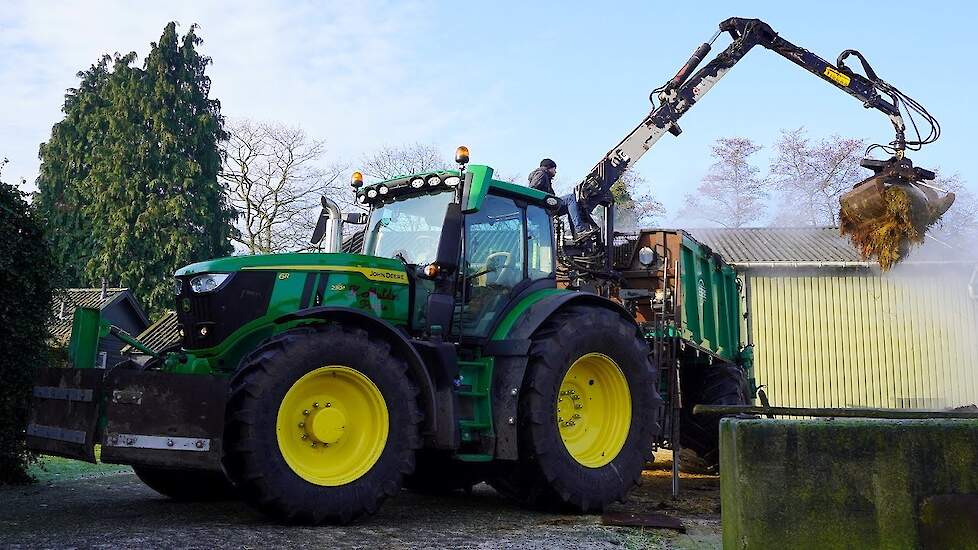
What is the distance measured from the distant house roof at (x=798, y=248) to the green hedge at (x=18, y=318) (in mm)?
14207

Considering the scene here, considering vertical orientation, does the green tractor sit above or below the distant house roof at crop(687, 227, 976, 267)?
below

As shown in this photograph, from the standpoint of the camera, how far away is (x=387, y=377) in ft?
18.3

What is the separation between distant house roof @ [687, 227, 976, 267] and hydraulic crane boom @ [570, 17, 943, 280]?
9.40 meters

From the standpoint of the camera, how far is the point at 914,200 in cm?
969

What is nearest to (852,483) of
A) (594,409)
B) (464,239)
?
(594,409)

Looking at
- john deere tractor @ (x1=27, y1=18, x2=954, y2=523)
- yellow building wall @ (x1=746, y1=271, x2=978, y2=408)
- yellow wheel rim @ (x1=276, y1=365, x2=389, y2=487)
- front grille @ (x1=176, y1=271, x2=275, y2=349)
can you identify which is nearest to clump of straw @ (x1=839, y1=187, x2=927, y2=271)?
john deere tractor @ (x1=27, y1=18, x2=954, y2=523)

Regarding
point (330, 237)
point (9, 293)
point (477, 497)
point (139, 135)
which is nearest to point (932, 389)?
point (477, 497)

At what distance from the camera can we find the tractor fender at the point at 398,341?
5629 millimetres

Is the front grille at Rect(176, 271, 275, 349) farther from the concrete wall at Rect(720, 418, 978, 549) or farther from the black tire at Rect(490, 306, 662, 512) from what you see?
the concrete wall at Rect(720, 418, 978, 549)

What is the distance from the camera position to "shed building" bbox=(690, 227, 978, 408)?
20.0 meters

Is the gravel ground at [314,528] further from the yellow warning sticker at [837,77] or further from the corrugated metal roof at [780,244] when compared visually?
the corrugated metal roof at [780,244]

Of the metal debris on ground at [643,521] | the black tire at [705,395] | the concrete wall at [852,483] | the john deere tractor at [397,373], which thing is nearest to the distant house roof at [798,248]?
the black tire at [705,395]

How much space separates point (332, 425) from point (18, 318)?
382cm

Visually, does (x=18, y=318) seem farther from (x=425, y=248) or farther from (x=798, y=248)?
(x=798, y=248)
